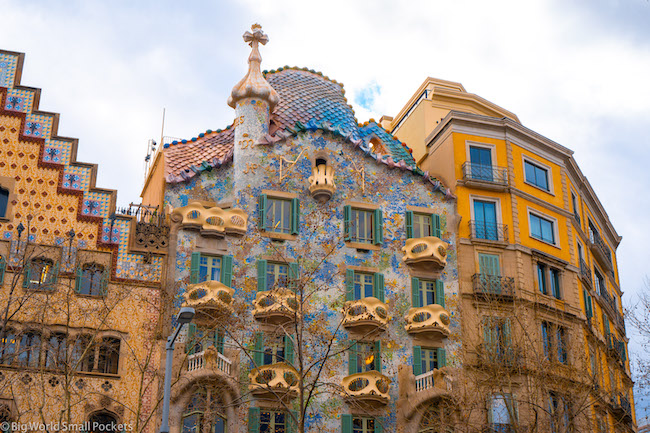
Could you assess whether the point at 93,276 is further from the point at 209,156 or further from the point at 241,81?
the point at 241,81

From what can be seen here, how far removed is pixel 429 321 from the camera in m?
36.8

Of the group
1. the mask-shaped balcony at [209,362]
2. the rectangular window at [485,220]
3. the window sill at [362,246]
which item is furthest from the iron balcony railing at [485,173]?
the mask-shaped balcony at [209,362]

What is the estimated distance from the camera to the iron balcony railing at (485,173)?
4109cm

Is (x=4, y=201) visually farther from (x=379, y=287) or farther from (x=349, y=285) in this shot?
(x=379, y=287)

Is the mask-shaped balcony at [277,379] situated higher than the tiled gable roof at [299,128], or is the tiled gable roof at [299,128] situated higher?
the tiled gable roof at [299,128]

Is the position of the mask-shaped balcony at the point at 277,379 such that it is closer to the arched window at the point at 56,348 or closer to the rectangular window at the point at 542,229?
the arched window at the point at 56,348

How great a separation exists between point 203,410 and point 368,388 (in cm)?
589

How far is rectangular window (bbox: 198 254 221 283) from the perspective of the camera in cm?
3609

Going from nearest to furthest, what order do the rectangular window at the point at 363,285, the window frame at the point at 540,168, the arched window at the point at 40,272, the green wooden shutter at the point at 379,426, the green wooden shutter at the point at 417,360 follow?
the arched window at the point at 40,272 < the green wooden shutter at the point at 379,426 < the green wooden shutter at the point at 417,360 < the rectangular window at the point at 363,285 < the window frame at the point at 540,168

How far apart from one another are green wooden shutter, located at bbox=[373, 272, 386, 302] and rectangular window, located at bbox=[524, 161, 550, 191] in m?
8.80

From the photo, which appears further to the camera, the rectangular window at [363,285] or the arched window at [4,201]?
the rectangular window at [363,285]

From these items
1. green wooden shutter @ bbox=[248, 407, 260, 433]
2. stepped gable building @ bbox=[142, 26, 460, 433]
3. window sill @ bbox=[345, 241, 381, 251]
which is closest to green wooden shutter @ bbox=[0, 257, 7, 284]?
stepped gable building @ bbox=[142, 26, 460, 433]

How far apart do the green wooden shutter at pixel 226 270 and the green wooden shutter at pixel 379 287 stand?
5706mm

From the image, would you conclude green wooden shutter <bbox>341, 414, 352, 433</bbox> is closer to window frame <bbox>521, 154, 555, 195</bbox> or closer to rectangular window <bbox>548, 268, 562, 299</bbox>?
rectangular window <bbox>548, 268, 562, 299</bbox>
